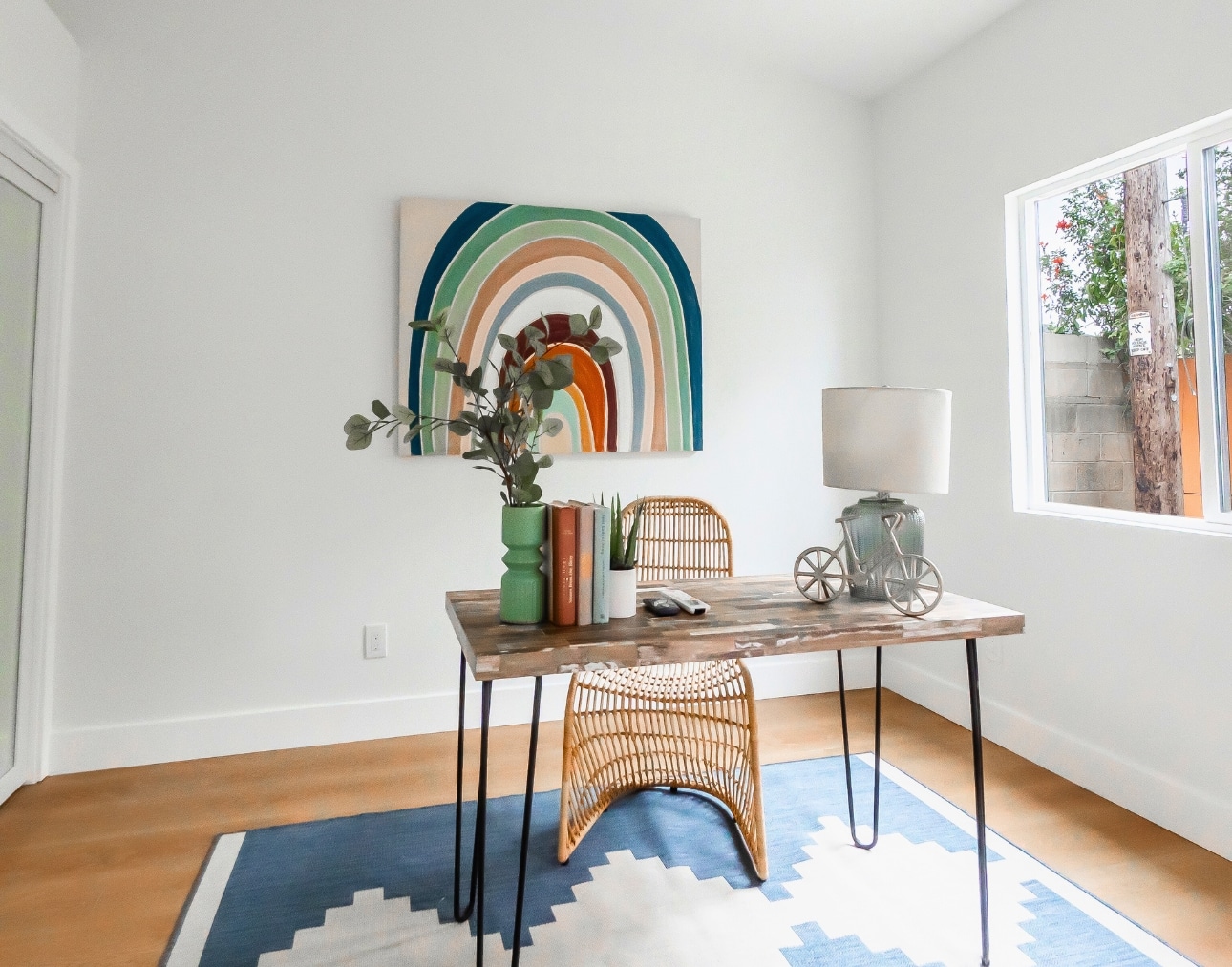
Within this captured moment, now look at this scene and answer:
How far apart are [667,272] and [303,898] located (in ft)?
7.72

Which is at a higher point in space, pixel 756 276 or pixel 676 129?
pixel 676 129

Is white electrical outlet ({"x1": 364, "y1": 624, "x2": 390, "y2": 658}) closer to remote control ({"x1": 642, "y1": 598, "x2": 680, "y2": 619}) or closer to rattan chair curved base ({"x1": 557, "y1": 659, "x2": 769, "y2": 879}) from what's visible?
rattan chair curved base ({"x1": 557, "y1": 659, "x2": 769, "y2": 879})

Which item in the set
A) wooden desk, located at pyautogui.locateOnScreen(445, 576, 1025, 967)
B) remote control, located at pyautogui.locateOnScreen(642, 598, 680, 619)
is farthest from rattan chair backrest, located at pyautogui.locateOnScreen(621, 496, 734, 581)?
remote control, located at pyautogui.locateOnScreen(642, 598, 680, 619)

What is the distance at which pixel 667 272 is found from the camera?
3.00 metres

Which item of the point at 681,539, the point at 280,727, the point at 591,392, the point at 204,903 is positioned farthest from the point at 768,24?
the point at 204,903

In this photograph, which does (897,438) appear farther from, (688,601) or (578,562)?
(578,562)

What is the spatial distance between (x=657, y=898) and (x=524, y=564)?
87 centimetres

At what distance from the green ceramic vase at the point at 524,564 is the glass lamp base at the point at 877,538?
0.68 m

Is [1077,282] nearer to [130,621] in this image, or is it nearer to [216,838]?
[216,838]

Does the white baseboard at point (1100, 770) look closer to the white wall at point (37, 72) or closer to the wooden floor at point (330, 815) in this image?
the wooden floor at point (330, 815)

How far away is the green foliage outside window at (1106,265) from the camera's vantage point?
2.04 metres

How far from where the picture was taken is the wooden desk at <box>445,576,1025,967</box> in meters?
1.30

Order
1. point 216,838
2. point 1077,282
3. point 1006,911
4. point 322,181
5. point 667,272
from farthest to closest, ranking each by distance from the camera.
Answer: point 667,272, point 322,181, point 1077,282, point 216,838, point 1006,911

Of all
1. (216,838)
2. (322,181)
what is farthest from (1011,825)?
(322,181)
